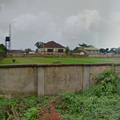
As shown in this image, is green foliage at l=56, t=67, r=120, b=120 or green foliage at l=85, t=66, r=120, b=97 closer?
green foliage at l=56, t=67, r=120, b=120

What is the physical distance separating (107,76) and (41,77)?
2325 mm

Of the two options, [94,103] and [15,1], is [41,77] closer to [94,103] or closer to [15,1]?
[94,103]

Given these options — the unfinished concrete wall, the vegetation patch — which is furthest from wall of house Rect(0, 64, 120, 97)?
the vegetation patch

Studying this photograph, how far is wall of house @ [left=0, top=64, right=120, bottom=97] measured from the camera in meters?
4.12

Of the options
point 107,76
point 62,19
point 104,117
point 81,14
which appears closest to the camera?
point 104,117

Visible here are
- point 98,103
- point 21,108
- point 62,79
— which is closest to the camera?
point 98,103

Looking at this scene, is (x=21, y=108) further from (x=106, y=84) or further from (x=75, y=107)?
(x=106, y=84)

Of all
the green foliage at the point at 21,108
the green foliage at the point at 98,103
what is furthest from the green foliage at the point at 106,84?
→ the green foliage at the point at 21,108

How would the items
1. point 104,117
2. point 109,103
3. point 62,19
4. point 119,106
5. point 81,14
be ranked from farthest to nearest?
1. point 62,19
2. point 81,14
3. point 109,103
4. point 119,106
5. point 104,117

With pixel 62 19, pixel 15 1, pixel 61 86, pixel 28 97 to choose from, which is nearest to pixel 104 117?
pixel 61 86

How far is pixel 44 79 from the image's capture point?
14.3 feet

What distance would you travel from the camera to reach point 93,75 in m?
4.71

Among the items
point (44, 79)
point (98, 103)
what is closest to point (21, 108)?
point (44, 79)

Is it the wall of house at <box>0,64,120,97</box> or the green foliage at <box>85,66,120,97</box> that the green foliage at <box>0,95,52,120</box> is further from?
the green foliage at <box>85,66,120,97</box>
